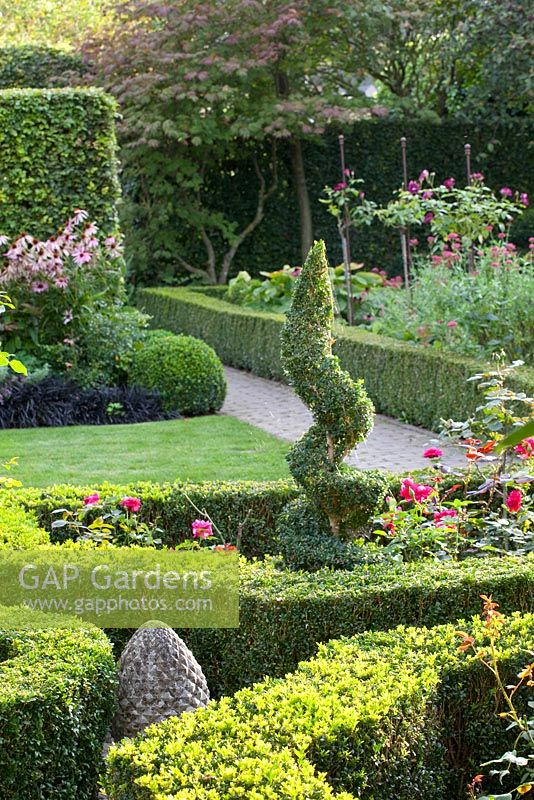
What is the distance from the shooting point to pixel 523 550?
4.61 metres

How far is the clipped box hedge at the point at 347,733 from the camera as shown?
2658 mm

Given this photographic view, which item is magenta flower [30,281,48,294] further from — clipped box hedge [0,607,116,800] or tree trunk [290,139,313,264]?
tree trunk [290,139,313,264]

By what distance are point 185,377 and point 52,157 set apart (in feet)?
9.74

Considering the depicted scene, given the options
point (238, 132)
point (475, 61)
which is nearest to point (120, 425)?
point (238, 132)

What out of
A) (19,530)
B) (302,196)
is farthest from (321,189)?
(19,530)

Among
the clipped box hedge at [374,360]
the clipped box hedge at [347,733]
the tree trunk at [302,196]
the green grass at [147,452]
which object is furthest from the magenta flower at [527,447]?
the tree trunk at [302,196]

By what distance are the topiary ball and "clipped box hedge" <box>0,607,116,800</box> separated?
6.23 meters

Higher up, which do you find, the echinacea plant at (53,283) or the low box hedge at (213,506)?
the echinacea plant at (53,283)

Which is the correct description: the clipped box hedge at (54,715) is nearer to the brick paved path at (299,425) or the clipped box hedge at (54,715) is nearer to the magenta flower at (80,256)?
the brick paved path at (299,425)

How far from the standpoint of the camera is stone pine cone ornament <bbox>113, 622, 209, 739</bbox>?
3500mm

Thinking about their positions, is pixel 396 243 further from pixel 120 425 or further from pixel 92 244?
pixel 120 425

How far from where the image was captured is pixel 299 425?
30.4 feet

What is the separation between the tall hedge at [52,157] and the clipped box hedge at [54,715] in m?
8.10

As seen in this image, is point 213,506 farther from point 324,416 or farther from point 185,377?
point 185,377
